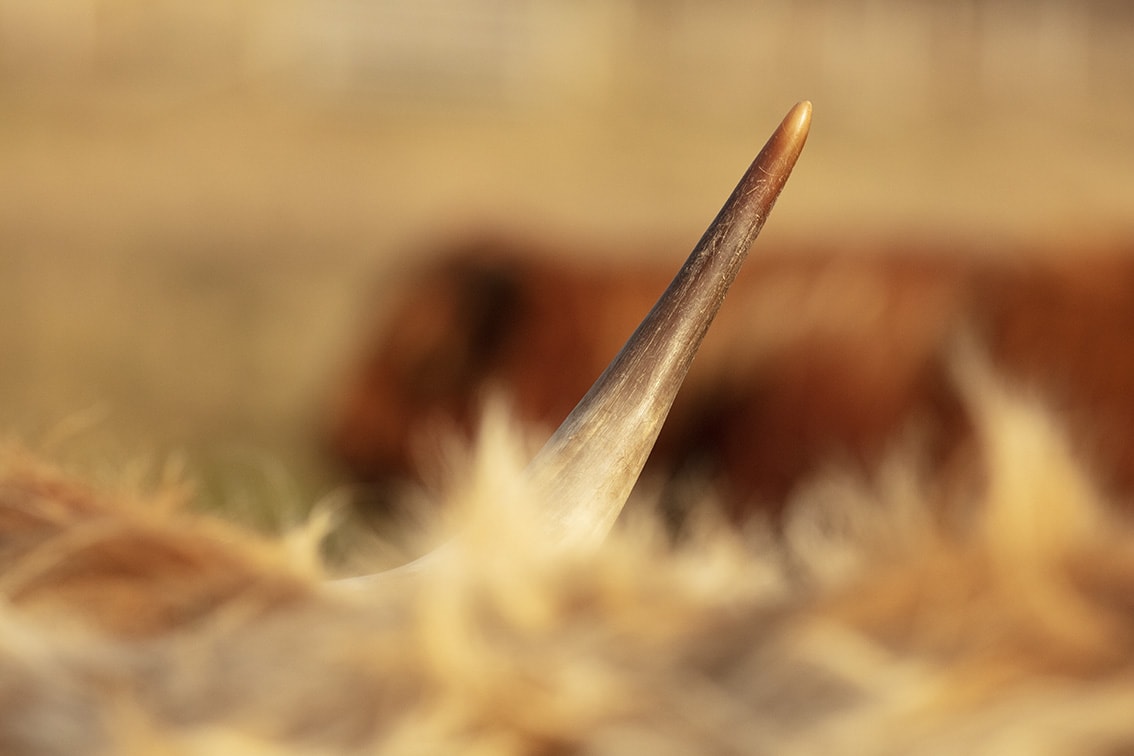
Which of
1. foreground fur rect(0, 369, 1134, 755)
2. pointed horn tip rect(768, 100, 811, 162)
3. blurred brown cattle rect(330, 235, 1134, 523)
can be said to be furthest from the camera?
blurred brown cattle rect(330, 235, 1134, 523)

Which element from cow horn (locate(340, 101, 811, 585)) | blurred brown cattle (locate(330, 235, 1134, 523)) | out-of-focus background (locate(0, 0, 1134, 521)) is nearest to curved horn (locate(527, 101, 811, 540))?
cow horn (locate(340, 101, 811, 585))

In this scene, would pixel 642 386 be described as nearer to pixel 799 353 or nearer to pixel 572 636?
pixel 572 636

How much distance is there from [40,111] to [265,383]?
403 cm

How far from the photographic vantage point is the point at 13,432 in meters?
0.54

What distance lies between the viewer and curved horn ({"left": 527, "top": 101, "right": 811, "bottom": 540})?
454 millimetres

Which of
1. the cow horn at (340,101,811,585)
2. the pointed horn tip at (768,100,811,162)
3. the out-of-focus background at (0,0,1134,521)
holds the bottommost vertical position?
the cow horn at (340,101,811,585)

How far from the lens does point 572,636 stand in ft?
1.33

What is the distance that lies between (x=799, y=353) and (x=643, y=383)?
1921mm

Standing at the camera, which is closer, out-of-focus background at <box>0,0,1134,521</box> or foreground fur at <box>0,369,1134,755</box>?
foreground fur at <box>0,369,1134,755</box>

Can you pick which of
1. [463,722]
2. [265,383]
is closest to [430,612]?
[463,722]

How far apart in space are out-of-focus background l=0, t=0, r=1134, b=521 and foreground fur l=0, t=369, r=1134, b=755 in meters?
5.99

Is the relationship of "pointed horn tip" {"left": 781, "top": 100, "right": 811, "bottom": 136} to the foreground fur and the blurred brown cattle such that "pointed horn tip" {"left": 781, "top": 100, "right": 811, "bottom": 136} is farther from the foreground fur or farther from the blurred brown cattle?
the blurred brown cattle

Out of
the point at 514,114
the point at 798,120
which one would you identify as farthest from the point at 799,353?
the point at 514,114

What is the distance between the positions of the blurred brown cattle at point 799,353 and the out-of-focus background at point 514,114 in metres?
3.60
